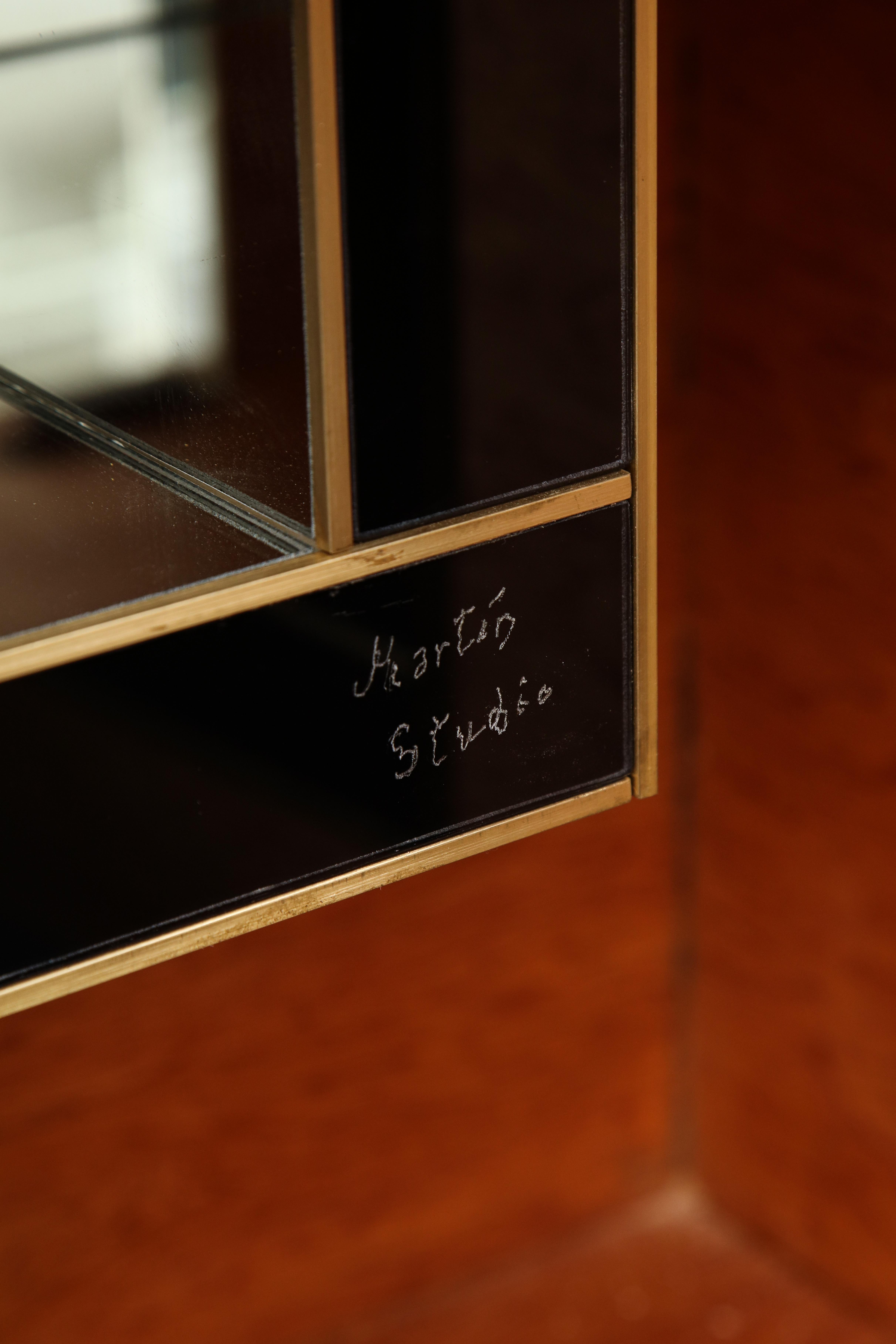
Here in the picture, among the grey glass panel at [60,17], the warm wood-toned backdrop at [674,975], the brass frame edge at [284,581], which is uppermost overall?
the grey glass panel at [60,17]

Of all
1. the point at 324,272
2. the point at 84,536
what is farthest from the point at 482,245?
the point at 84,536

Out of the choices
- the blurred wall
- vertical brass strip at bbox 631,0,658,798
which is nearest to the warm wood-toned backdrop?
the blurred wall

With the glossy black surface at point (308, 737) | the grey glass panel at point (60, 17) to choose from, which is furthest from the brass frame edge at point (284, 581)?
the grey glass panel at point (60, 17)

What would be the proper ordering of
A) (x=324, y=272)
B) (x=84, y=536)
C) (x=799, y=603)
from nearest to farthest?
(x=324, y=272) → (x=84, y=536) → (x=799, y=603)

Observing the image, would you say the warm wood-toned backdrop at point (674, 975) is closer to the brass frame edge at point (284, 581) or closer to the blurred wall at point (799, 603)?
the blurred wall at point (799, 603)

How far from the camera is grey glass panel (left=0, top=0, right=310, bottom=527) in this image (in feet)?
3.83

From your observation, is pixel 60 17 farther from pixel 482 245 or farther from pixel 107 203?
pixel 482 245

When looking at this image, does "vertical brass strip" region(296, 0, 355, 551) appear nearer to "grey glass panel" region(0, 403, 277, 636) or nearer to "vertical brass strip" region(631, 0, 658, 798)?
"grey glass panel" region(0, 403, 277, 636)

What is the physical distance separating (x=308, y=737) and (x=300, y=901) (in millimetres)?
118

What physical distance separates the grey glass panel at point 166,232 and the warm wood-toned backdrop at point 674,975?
116 cm

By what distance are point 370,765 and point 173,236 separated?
0.42 metres

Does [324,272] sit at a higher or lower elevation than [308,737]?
higher

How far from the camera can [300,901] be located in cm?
120

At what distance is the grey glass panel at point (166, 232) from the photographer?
3.83 feet
